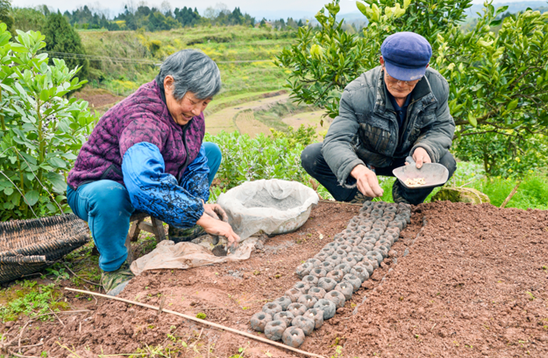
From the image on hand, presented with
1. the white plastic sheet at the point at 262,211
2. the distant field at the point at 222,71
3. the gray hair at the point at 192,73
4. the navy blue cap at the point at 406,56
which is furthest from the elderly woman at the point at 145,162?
the distant field at the point at 222,71

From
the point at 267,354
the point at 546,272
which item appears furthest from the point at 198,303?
the point at 546,272

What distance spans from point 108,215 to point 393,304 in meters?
1.62

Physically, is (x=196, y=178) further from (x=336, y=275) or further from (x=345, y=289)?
(x=345, y=289)

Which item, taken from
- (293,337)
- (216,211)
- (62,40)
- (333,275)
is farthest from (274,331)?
(62,40)

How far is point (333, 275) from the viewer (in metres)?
2.06

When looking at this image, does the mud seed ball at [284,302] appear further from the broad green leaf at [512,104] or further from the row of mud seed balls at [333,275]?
the broad green leaf at [512,104]

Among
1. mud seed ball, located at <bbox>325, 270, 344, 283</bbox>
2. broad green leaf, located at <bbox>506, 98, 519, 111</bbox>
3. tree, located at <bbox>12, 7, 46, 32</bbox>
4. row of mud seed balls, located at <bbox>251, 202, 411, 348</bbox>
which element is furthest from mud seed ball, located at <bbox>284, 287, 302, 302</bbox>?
tree, located at <bbox>12, 7, 46, 32</bbox>

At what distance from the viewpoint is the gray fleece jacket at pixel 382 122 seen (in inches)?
107

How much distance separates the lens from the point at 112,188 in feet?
7.22

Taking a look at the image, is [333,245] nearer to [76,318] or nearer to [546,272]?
[546,272]

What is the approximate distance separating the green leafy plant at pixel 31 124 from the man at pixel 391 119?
1910mm

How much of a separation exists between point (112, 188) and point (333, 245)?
54.3 inches

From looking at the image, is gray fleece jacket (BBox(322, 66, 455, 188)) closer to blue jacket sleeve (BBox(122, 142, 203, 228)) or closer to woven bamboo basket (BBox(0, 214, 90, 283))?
blue jacket sleeve (BBox(122, 142, 203, 228))

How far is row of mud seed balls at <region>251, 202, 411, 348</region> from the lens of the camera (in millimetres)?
1675
